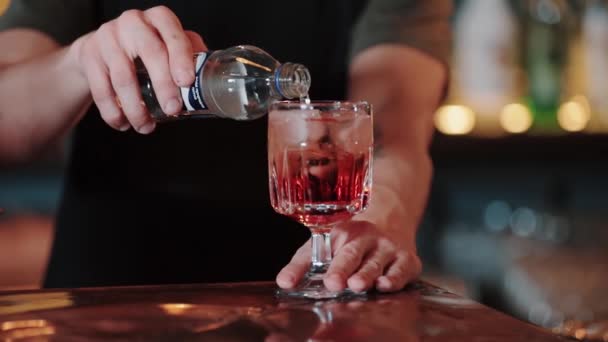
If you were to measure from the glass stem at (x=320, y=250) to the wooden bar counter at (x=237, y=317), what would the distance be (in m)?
0.08

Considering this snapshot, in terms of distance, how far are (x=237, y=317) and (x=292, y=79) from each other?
35cm

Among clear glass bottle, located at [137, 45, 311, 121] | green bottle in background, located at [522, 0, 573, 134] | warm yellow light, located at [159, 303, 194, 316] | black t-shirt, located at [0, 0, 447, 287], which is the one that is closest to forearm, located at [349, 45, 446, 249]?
black t-shirt, located at [0, 0, 447, 287]

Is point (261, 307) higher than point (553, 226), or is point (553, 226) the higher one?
point (261, 307)

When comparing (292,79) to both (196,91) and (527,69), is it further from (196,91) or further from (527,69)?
(527,69)

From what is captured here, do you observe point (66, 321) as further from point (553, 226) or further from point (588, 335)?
point (553, 226)

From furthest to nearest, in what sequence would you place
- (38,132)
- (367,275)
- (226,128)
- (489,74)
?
(489,74) → (226,128) → (38,132) → (367,275)

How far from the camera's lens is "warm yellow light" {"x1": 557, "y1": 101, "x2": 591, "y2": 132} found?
264 centimetres

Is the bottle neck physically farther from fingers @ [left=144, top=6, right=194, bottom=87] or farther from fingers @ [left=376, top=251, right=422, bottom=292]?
fingers @ [left=376, top=251, right=422, bottom=292]

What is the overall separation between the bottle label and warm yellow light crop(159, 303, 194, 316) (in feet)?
0.97

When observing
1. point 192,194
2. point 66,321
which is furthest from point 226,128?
point 66,321

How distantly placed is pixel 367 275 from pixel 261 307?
0.15 meters

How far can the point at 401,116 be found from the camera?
1623 mm

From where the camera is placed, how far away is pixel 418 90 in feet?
5.49

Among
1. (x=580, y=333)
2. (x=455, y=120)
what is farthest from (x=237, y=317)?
(x=455, y=120)
